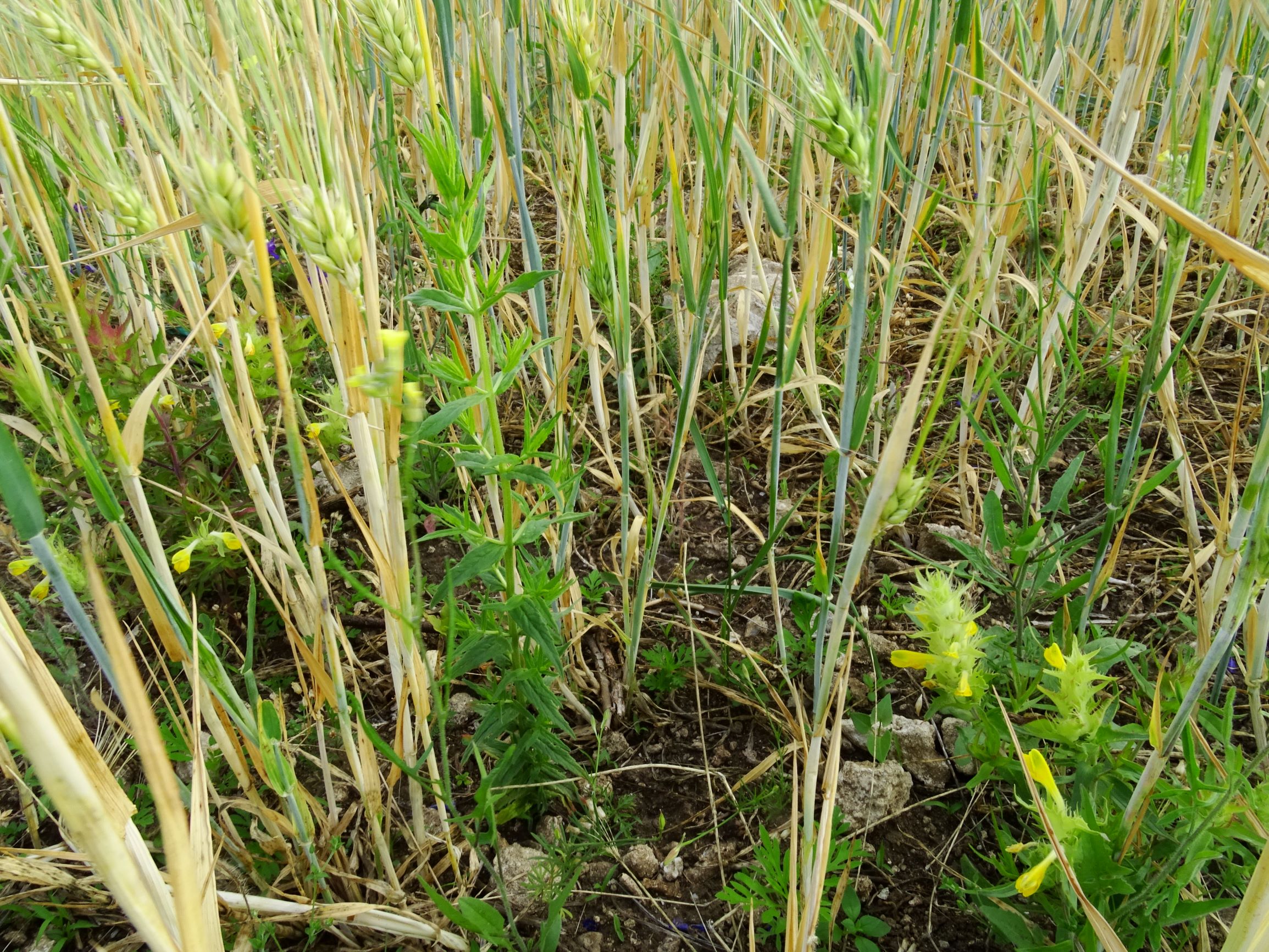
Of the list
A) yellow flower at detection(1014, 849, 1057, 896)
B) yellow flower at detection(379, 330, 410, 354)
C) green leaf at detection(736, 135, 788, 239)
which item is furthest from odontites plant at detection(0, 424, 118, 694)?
yellow flower at detection(1014, 849, 1057, 896)

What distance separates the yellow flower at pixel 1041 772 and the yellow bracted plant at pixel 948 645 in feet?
0.41

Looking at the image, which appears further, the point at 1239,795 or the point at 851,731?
the point at 851,731

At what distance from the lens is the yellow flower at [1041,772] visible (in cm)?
74

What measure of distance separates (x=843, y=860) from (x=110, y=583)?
1.12 meters

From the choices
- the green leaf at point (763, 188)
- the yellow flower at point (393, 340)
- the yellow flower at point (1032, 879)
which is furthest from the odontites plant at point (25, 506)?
the yellow flower at point (1032, 879)

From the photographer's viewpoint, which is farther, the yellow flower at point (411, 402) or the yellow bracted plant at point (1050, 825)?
the yellow bracted plant at point (1050, 825)

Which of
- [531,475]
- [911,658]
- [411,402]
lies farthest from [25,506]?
[911,658]

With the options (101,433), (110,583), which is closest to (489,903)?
(110,583)

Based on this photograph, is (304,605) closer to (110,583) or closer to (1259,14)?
(110,583)

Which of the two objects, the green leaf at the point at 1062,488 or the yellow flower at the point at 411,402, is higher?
the yellow flower at the point at 411,402

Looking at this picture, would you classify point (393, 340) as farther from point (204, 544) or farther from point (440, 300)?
point (204, 544)

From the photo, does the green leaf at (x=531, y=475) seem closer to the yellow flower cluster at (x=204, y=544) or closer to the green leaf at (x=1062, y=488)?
the yellow flower cluster at (x=204, y=544)

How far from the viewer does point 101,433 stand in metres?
1.25

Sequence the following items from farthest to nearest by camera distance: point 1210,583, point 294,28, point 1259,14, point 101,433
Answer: point 101,433
point 1210,583
point 294,28
point 1259,14
